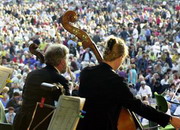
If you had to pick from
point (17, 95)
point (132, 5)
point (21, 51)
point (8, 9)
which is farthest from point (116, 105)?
point (132, 5)

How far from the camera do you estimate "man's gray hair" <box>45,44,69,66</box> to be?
5.68 meters

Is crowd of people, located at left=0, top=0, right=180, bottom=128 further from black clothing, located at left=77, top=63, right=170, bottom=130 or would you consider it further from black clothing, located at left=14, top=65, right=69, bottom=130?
black clothing, located at left=77, top=63, right=170, bottom=130

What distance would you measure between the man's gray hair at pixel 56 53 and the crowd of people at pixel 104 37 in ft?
18.6

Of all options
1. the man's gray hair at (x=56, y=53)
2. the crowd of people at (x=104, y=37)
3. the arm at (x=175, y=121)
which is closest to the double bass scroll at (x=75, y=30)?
the man's gray hair at (x=56, y=53)

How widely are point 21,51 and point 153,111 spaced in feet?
64.2

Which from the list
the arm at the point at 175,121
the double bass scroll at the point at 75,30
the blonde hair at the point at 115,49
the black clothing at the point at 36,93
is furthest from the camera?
the double bass scroll at the point at 75,30

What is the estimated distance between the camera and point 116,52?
16.5ft

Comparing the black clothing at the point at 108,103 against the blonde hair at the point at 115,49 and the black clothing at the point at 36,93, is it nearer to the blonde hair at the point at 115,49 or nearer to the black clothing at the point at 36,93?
the blonde hair at the point at 115,49

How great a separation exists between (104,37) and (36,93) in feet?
73.9

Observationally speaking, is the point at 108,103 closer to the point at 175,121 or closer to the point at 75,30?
the point at 175,121

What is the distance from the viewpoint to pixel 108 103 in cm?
495

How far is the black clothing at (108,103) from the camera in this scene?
16.2 feet

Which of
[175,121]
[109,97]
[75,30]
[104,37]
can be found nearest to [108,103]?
[109,97]

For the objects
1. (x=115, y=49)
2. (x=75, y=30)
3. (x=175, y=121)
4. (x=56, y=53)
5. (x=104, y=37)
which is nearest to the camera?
(x=175, y=121)
